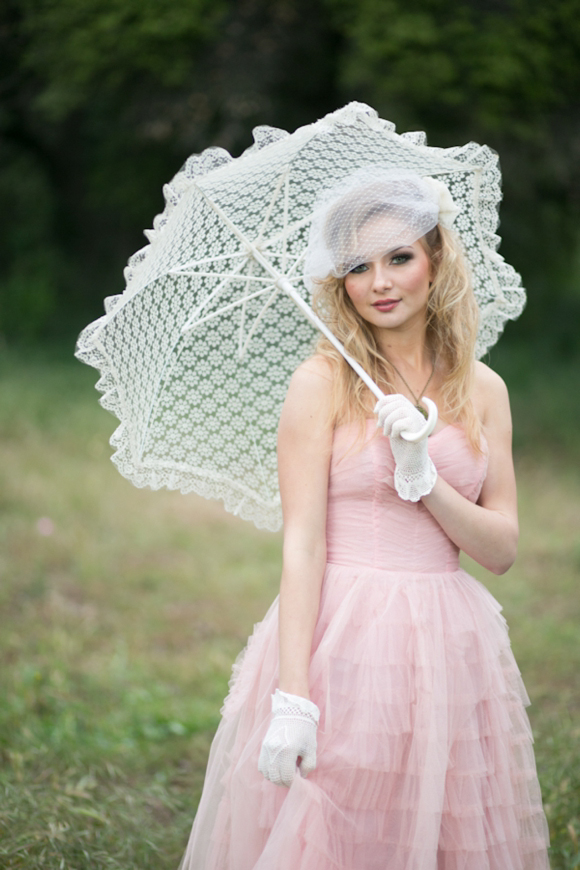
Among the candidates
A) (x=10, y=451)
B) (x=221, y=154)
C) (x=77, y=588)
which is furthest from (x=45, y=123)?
(x=221, y=154)

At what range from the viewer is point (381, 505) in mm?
2201

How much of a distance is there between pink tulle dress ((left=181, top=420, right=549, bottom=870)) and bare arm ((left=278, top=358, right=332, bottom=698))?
70mm

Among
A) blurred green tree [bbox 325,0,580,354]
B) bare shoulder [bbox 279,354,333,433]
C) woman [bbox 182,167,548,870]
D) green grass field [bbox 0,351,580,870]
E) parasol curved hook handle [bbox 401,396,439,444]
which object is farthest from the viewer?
blurred green tree [bbox 325,0,580,354]

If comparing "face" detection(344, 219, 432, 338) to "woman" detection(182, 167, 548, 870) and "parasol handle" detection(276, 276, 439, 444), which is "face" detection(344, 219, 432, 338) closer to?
"woman" detection(182, 167, 548, 870)

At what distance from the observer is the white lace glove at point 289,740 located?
193cm

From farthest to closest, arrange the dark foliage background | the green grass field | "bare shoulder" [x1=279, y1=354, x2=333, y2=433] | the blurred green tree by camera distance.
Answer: the dark foliage background
the blurred green tree
the green grass field
"bare shoulder" [x1=279, y1=354, x2=333, y2=433]

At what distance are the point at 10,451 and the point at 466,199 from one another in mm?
6389

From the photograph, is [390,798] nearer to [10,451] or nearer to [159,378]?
[159,378]

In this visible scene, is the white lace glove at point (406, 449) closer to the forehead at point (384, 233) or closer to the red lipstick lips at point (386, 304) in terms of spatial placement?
the red lipstick lips at point (386, 304)

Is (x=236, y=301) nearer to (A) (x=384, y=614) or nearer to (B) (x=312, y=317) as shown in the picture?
(B) (x=312, y=317)

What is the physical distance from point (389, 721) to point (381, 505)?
540 millimetres

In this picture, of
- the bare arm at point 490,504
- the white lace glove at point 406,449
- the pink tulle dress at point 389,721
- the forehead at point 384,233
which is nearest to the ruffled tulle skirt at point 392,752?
the pink tulle dress at point 389,721

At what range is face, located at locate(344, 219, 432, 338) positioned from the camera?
2.21 metres

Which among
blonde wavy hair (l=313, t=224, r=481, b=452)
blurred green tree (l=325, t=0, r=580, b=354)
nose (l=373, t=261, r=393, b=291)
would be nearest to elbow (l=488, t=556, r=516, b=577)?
blonde wavy hair (l=313, t=224, r=481, b=452)
